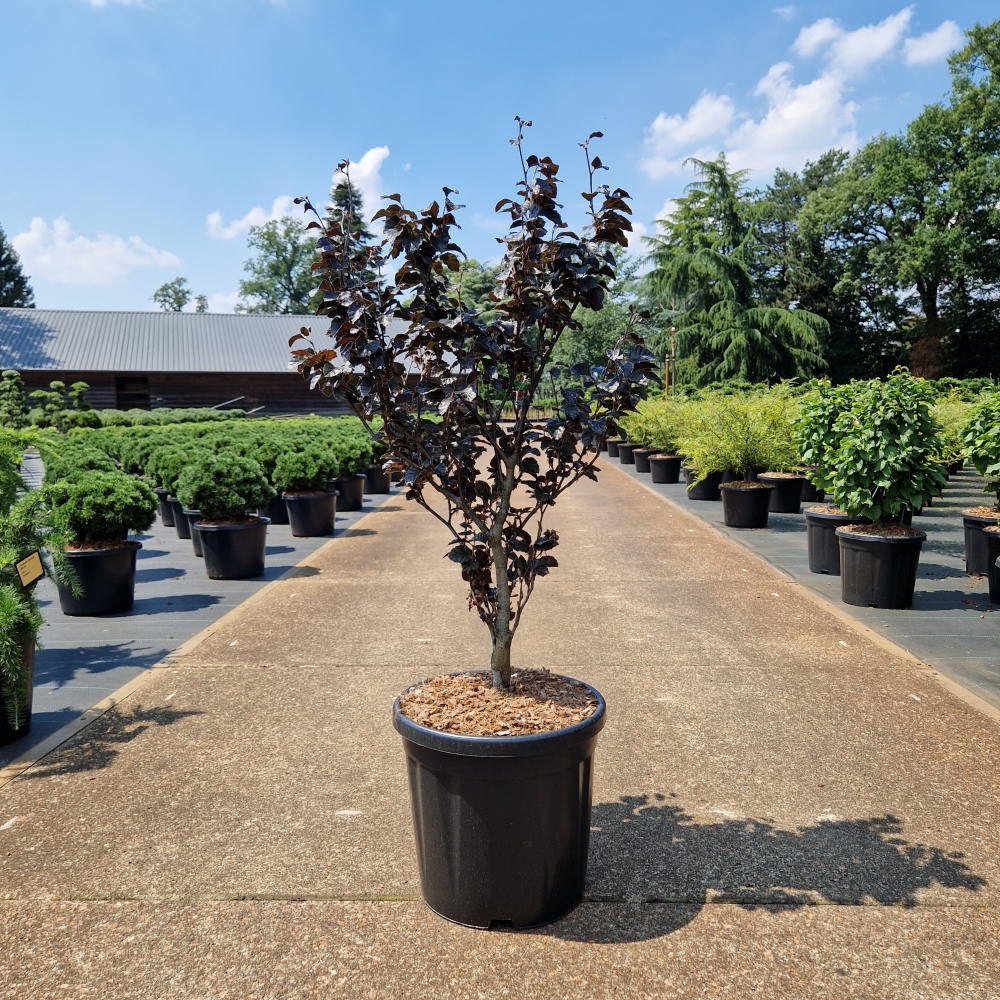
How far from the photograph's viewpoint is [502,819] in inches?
108

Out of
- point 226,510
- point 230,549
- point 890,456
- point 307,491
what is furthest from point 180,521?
point 890,456

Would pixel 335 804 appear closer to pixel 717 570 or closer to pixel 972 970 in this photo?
pixel 972 970

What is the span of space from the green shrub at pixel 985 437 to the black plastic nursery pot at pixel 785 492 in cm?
558

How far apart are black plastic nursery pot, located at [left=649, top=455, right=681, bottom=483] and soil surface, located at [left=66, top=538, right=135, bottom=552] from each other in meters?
13.7

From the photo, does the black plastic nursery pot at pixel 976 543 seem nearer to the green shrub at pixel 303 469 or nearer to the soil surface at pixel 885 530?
the soil surface at pixel 885 530

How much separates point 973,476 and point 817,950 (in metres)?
21.0

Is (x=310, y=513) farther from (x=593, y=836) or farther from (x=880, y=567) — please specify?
(x=593, y=836)

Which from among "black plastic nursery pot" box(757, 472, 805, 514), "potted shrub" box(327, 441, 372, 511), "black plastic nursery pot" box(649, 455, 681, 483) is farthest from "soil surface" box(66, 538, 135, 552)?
"black plastic nursery pot" box(649, 455, 681, 483)

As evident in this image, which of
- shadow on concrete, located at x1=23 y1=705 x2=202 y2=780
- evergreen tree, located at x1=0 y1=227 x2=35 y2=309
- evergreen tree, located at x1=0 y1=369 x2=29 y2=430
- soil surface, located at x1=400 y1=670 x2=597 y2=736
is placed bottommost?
shadow on concrete, located at x1=23 y1=705 x2=202 y2=780

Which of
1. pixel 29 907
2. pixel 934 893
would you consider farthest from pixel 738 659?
pixel 29 907

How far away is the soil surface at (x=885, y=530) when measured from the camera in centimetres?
724

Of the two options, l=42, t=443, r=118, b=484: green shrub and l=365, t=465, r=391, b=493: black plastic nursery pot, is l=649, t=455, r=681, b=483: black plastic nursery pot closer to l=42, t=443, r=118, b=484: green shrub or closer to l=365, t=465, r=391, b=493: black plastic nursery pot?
l=365, t=465, r=391, b=493: black plastic nursery pot

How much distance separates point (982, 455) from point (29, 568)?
25.5 ft

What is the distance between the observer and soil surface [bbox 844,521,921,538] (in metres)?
7.24
